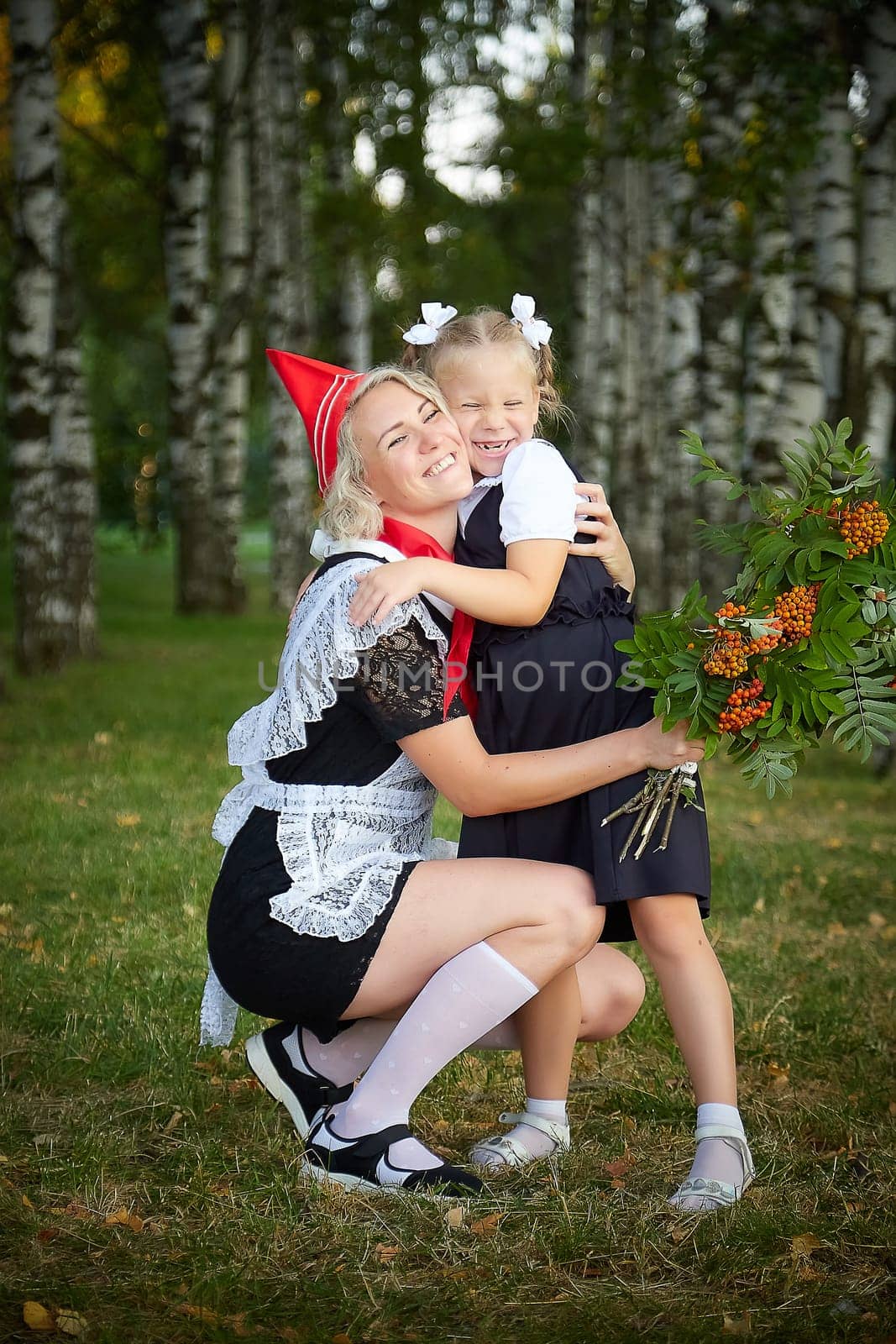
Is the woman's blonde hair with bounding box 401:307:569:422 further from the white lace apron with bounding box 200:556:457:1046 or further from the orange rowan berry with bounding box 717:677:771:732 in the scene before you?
the orange rowan berry with bounding box 717:677:771:732

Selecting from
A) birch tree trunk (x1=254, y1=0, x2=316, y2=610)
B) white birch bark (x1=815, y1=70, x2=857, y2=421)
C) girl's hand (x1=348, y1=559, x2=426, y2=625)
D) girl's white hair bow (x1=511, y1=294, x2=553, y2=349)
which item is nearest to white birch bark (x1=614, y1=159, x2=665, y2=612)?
birch tree trunk (x1=254, y1=0, x2=316, y2=610)

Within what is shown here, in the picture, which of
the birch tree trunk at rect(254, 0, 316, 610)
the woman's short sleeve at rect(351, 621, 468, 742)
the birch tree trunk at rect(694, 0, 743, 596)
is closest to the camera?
the woman's short sleeve at rect(351, 621, 468, 742)

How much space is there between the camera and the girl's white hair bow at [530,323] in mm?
3225

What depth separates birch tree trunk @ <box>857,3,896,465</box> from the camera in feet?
24.8

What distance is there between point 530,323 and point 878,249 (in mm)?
5258

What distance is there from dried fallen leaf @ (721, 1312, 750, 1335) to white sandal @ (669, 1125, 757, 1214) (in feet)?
1.08

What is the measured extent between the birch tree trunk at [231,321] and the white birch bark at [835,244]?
7.18 metres

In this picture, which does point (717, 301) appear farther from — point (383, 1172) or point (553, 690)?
point (383, 1172)

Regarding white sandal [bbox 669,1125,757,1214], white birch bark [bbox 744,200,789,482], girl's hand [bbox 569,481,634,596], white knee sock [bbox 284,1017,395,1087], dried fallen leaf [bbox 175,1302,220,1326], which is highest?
white birch bark [bbox 744,200,789,482]

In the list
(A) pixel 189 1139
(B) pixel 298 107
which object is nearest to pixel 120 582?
(B) pixel 298 107

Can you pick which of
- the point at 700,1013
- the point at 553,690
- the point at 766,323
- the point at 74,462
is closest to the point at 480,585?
the point at 553,690

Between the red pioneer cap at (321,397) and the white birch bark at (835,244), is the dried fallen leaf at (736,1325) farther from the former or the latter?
the white birch bark at (835,244)

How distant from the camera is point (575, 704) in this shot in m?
2.98

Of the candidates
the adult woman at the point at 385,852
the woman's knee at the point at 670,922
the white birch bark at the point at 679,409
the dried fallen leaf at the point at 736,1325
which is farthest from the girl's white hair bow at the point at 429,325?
the white birch bark at the point at 679,409
